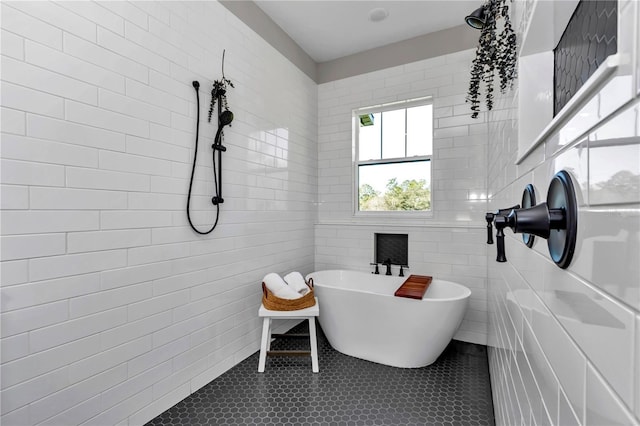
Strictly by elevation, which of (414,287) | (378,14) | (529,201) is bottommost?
(414,287)

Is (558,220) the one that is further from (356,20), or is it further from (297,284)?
(356,20)

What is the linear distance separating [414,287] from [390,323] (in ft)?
1.23

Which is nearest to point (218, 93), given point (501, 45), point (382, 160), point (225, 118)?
point (225, 118)

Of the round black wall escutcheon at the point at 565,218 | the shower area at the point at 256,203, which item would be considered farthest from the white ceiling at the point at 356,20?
the round black wall escutcheon at the point at 565,218

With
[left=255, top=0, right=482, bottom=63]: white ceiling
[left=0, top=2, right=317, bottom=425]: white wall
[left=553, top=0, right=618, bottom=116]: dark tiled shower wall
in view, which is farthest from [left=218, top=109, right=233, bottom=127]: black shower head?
[left=553, top=0, right=618, bottom=116]: dark tiled shower wall

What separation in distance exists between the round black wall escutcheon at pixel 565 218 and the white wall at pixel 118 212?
72.8 inches

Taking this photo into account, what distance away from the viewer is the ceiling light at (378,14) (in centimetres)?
281

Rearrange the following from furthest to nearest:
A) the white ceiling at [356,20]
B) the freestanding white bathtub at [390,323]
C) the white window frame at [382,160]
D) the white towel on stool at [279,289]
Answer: the white window frame at [382,160]
the white ceiling at [356,20]
the white towel on stool at [279,289]
the freestanding white bathtub at [390,323]

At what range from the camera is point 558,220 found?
1.77 ft

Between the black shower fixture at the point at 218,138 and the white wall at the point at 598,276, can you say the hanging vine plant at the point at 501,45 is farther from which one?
the black shower fixture at the point at 218,138

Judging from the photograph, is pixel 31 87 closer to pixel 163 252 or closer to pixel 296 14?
pixel 163 252

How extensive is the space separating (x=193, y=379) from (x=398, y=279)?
1936mm

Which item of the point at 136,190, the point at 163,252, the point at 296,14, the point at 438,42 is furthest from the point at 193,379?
the point at 438,42

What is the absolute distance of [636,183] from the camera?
33 centimetres
